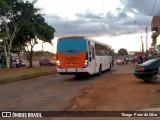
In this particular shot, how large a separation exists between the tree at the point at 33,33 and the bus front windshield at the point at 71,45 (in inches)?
1033

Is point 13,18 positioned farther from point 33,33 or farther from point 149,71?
point 149,71

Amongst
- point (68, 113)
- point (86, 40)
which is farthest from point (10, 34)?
point (68, 113)

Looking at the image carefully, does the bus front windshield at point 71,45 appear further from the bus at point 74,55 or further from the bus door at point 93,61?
the bus door at point 93,61

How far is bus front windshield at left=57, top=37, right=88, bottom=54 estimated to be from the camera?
25688 millimetres

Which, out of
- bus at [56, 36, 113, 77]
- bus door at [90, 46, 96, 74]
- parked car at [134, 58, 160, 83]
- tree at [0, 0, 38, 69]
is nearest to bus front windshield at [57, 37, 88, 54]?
bus at [56, 36, 113, 77]

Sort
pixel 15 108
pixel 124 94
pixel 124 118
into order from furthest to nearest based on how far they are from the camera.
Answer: pixel 124 94 < pixel 15 108 < pixel 124 118

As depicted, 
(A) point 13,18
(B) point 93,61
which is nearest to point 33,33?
(A) point 13,18

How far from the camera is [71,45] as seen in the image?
26.0 meters

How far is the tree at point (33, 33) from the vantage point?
52.5 metres

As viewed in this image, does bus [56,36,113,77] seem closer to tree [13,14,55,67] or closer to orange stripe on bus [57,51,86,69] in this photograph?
orange stripe on bus [57,51,86,69]

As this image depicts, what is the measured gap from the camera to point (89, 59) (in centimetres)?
2588

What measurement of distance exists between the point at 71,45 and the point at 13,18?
25.4 metres

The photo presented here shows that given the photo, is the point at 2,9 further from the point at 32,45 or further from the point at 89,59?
the point at 89,59

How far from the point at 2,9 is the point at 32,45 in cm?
1054
